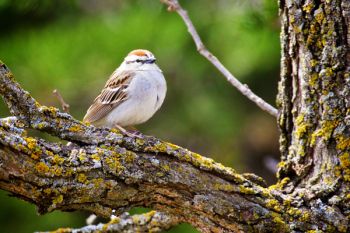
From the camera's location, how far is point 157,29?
21.3 feet

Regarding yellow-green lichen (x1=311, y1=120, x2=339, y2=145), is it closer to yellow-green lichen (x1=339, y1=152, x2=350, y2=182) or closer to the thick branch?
yellow-green lichen (x1=339, y1=152, x2=350, y2=182)

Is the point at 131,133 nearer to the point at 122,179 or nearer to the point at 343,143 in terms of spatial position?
the point at 122,179

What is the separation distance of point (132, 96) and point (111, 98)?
258mm

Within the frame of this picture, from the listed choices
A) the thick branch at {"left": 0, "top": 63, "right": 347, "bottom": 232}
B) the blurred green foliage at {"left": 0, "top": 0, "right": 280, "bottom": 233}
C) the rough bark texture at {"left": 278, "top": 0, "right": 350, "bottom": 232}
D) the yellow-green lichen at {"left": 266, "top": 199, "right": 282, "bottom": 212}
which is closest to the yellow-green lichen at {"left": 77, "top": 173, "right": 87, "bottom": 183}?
the thick branch at {"left": 0, "top": 63, "right": 347, "bottom": 232}

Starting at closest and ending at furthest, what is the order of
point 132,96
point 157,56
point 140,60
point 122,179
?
point 122,179 → point 132,96 → point 140,60 → point 157,56

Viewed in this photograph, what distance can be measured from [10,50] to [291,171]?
3.48 meters

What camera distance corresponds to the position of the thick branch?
2.62 meters

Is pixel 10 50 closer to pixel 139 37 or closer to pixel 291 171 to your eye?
pixel 139 37

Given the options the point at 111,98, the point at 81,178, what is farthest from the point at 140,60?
the point at 81,178

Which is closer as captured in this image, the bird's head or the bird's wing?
the bird's wing

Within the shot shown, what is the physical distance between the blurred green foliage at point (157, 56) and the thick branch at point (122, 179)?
2751mm

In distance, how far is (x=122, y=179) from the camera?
9.33 ft

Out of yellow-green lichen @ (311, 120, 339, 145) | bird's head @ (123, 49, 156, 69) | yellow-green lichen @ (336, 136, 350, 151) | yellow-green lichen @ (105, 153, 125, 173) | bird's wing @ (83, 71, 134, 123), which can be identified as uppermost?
bird's head @ (123, 49, 156, 69)

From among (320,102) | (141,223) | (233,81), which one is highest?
(233,81)
